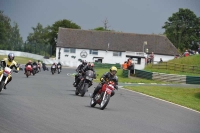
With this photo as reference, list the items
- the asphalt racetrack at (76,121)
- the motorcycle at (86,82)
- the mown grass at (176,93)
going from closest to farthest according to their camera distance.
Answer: the asphalt racetrack at (76,121), the motorcycle at (86,82), the mown grass at (176,93)

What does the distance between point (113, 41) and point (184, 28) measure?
14.1m

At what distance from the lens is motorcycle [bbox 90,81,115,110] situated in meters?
16.9

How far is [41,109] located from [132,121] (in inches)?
99.3

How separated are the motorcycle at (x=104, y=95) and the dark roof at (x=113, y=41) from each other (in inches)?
3286

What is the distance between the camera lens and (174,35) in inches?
4606

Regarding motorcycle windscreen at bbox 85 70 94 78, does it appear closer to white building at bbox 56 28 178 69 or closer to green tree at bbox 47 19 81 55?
white building at bbox 56 28 178 69

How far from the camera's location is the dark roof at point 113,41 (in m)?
102

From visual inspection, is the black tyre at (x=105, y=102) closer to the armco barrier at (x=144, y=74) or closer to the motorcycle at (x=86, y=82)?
the motorcycle at (x=86, y=82)

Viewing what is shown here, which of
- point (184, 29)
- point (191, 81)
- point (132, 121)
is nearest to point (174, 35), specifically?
point (184, 29)

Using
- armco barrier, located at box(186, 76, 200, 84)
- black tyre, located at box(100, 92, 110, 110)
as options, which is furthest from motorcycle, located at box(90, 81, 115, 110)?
armco barrier, located at box(186, 76, 200, 84)

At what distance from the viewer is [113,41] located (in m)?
103

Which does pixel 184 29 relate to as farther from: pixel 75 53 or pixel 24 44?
pixel 24 44

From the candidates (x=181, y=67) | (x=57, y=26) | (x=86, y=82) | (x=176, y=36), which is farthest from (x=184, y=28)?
(x=86, y=82)

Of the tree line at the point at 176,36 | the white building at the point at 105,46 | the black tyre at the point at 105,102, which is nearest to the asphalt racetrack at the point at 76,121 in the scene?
the black tyre at the point at 105,102
